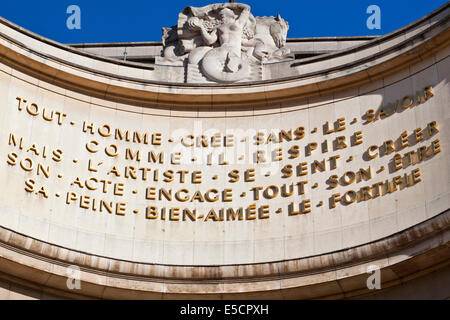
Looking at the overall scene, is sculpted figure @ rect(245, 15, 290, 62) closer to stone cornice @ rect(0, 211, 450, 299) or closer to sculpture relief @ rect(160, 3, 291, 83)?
sculpture relief @ rect(160, 3, 291, 83)

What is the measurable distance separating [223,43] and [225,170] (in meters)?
3.27

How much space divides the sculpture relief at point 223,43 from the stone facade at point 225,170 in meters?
0.09

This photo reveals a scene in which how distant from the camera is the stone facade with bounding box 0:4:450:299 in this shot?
65.7 feet

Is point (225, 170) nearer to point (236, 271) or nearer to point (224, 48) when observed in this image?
point (236, 271)

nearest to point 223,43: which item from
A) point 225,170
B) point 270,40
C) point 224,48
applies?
point 224,48

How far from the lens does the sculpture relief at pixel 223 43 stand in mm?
23580

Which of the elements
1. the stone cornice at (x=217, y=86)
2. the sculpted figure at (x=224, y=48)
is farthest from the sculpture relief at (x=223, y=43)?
the stone cornice at (x=217, y=86)

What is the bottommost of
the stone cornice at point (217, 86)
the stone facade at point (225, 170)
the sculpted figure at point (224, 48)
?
the stone facade at point (225, 170)

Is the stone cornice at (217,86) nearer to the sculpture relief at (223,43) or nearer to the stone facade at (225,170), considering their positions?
the stone facade at (225,170)

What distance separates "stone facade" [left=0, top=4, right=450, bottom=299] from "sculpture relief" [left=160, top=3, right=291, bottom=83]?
9 cm
